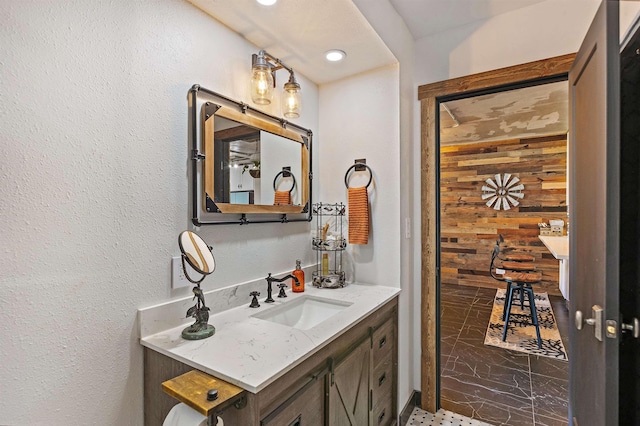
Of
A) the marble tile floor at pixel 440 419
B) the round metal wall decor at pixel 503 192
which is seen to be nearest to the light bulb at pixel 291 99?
the marble tile floor at pixel 440 419

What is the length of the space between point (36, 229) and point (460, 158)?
6048 mm

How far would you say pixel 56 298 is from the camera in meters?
0.97

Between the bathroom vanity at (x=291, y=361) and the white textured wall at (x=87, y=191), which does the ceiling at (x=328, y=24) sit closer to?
the white textured wall at (x=87, y=191)

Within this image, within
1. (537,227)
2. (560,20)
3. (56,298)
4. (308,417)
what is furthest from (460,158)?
(56,298)

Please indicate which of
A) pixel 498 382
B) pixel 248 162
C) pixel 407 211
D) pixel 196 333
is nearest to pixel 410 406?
pixel 498 382

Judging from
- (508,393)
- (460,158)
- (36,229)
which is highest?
(460,158)

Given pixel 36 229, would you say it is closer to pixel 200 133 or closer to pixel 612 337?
pixel 200 133

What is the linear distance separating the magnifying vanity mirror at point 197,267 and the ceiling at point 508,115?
2333 mm

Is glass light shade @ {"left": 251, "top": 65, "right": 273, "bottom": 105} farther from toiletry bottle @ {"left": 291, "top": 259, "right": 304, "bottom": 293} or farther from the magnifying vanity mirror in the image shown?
toiletry bottle @ {"left": 291, "top": 259, "right": 304, "bottom": 293}

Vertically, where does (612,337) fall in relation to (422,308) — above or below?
above

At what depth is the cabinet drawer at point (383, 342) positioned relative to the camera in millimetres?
1650

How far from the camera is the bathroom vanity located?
95 centimetres

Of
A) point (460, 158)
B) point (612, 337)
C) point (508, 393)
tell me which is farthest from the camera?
point (460, 158)

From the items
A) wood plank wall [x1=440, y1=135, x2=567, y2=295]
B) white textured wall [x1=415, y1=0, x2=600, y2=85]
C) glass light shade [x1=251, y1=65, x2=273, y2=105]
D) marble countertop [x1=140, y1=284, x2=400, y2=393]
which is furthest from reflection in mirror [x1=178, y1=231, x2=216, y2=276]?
wood plank wall [x1=440, y1=135, x2=567, y2=295]
